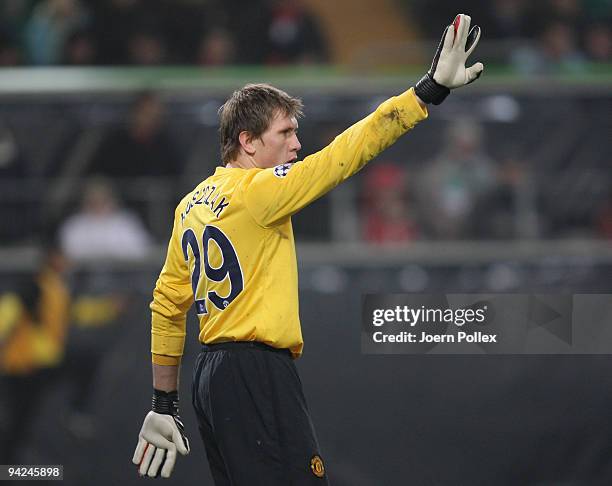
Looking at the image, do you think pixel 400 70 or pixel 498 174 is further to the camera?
pixel 400 70

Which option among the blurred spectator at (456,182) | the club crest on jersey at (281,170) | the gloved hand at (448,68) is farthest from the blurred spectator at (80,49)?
the gloved hand at (448,68)

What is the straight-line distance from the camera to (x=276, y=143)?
3842 mm

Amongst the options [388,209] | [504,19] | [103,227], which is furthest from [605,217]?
[103,227]

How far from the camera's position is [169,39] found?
9367 mm

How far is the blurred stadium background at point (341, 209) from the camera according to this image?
5.63 metres

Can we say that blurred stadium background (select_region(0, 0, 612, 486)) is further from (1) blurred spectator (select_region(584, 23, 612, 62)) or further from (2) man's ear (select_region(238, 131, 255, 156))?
(2) man's ear (select_region(238, 131, 255, 156))

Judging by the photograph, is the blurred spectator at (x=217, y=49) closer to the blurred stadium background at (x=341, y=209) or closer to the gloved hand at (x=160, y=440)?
the blurred stadium background at (x=341, y=209)

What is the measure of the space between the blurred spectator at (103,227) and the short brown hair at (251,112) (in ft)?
11.0

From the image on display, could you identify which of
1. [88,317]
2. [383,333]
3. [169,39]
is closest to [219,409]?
[383,333]

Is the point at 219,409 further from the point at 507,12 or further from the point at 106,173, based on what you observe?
the point at 507,12

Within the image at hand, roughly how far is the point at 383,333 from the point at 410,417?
56cm

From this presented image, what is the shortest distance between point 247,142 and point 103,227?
3.64 meters

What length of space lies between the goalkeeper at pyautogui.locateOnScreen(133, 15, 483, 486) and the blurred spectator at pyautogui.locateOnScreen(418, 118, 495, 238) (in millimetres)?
3686

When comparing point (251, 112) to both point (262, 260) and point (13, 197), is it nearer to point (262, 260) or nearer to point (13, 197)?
point (262, 260)
